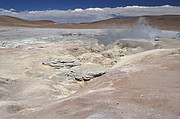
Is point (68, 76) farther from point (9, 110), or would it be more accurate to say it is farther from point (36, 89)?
point (9, 110)

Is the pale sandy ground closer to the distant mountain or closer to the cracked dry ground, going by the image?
the cracked dry ground

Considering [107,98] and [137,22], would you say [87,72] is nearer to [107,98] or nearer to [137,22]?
[107,98]

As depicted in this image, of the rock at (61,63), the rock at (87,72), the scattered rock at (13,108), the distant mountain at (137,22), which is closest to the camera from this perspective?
the scattered rock at (13,108)

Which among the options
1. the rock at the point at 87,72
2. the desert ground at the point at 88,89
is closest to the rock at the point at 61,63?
the desert ground at the point at 88,89

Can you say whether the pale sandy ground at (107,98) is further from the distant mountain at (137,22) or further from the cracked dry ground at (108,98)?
the distant mountain at (137,22)

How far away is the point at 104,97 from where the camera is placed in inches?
108

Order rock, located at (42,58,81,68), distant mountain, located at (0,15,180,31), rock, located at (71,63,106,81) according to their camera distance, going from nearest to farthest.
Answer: rock, located at (71,63,106,81) → rock, located at (42,58,81,68) → distant mountain, located at (0,15,180,31)

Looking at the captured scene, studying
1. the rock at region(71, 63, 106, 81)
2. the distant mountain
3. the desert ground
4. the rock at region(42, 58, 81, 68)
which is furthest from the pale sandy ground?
the distant mountain

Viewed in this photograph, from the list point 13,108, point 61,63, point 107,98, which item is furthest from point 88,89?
point 61,63

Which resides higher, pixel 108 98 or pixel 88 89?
pixel 108 98

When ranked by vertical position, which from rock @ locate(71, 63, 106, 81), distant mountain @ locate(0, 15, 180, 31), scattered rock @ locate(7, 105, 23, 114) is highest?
distant mountain @ locate(0, 15, 180, 31)

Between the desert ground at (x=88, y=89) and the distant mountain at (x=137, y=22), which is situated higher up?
the distant mountain at (x=137, y=22)

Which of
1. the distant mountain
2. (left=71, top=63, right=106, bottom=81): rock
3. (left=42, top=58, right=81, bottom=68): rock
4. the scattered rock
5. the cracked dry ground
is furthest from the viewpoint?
the distant mountain

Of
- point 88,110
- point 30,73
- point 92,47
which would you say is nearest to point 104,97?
point 88,110
